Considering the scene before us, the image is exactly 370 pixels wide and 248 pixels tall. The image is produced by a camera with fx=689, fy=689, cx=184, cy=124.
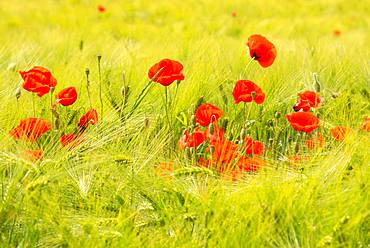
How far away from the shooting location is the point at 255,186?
1.09 m

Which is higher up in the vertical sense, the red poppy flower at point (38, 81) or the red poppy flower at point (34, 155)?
the red poppy flower at point (38, 81)

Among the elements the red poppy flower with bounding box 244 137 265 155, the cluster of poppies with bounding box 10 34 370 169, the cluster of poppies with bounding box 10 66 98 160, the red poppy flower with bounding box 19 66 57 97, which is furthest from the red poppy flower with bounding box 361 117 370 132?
the red poppy flower with bounding box 19 66 57 97

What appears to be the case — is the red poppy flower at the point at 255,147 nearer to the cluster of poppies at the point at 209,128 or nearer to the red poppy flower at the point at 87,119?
the cluster of poppies at the point at 209,128

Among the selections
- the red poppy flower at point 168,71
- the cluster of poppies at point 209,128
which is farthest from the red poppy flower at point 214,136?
the red poppy flower at point 168,71

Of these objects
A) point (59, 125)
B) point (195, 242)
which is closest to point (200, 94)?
point (59, 125)

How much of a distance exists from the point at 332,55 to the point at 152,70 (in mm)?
880

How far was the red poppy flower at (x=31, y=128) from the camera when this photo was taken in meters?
1.28

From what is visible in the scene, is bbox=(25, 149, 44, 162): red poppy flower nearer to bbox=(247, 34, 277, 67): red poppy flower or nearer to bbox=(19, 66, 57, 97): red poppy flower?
bbox=(19, 66, 57, 97): red poppy flower

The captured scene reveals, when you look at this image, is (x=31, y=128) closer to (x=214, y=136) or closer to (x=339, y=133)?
(x=214, y=136)

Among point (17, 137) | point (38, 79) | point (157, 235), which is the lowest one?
point (157, 235)

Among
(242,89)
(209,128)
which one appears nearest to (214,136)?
(209,128)

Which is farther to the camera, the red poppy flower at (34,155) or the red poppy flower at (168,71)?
the red poppy flower at (168,71)

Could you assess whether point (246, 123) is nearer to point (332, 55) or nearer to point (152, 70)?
point (152, 70)

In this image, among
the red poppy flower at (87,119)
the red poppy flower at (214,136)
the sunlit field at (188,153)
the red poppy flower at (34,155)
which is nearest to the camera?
the sunlit field at (188,153)
